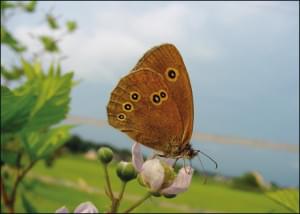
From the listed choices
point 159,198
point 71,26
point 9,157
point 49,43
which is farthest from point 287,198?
point 71,26

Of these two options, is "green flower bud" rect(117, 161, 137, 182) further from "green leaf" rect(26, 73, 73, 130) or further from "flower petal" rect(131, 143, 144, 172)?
"green leaf" rect(26, 73, 73, 130)

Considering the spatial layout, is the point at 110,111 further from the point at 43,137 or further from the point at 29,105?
the point at 43,137

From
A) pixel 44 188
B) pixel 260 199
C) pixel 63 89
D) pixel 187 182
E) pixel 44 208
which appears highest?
pixel 63 89

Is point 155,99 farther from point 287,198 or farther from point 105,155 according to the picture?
point 287,198

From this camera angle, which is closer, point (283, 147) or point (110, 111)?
point (110, 111)

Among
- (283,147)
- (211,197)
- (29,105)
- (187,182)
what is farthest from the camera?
(283,147)

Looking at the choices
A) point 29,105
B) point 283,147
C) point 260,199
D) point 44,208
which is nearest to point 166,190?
point 29,105

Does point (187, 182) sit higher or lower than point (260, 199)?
higher
